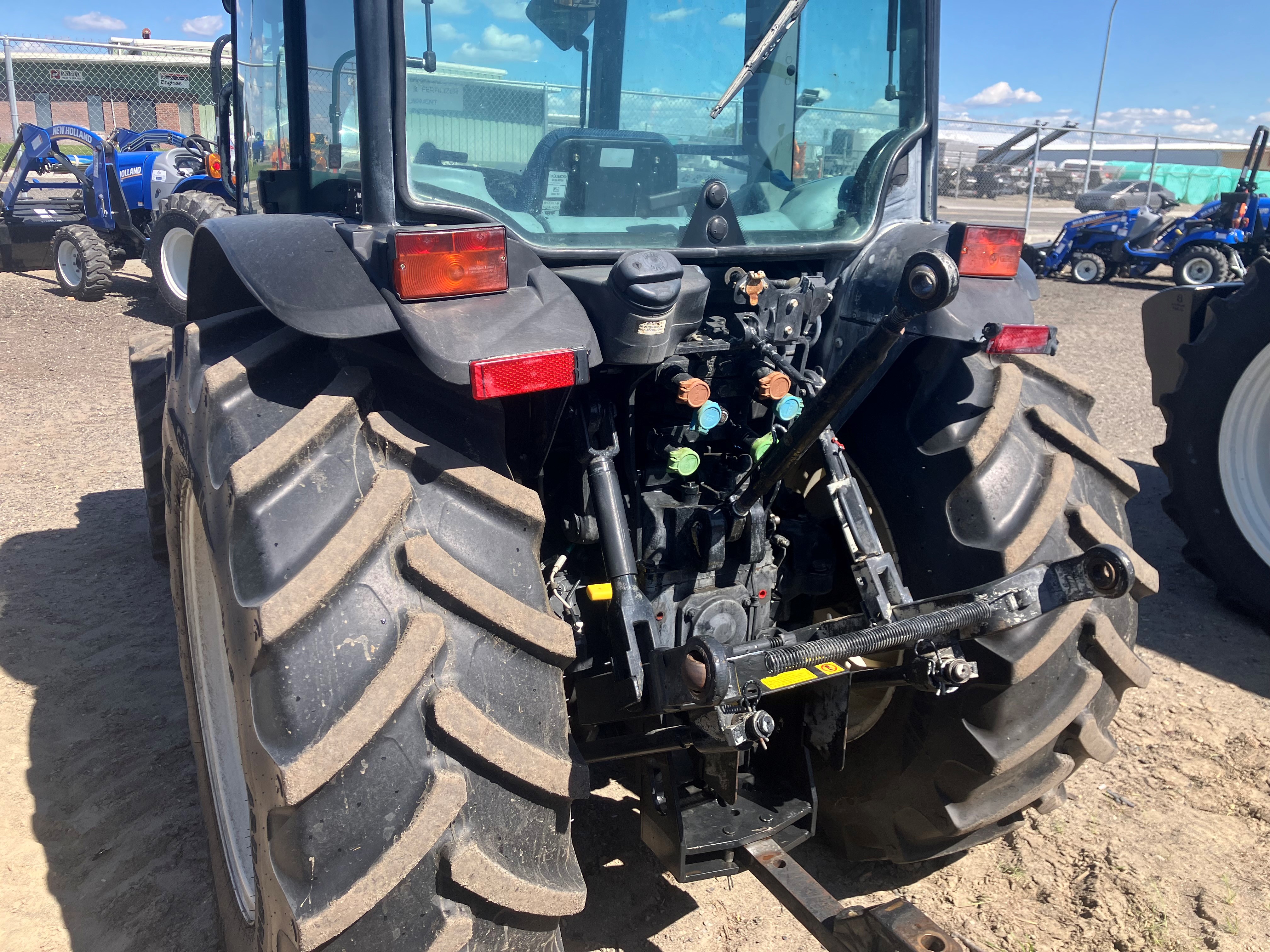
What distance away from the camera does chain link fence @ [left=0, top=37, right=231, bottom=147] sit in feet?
Result: 40.7

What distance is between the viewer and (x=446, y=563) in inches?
59.1

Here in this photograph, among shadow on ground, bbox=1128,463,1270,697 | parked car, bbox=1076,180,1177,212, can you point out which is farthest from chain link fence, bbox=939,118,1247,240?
shadow on ground, bbox=1128,463,1270,697

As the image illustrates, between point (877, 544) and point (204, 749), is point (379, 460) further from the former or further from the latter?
point (204, 749)

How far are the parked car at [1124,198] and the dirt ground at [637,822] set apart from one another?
55.9 ft

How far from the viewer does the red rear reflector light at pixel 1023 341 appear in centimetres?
203

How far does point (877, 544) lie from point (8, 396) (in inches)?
266

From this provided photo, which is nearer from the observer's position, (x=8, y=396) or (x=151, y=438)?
(x=151, y=438)

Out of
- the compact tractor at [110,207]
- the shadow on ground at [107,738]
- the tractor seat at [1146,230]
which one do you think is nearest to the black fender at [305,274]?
the shadow on ground at [107,738]

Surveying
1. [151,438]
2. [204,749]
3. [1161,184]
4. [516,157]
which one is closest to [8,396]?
[151,438]

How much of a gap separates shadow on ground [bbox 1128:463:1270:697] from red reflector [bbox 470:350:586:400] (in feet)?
10.5

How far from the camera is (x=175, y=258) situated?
29.0 ft

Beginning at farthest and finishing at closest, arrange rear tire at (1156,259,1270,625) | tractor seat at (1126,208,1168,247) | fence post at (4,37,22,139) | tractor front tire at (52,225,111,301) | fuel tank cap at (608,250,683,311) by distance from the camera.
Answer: tractor seat at (1126,208,1168,247) < fence post at (4,37,22,139) < tractor front tire at (52,225,111,301) < rear tire at (1156,259,1270,625) < fuel tank cap at (608,250,683,311)

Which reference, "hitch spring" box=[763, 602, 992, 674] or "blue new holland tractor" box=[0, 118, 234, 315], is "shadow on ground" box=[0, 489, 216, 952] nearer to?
"hitch spring" box=[763, 602, 992, 674]

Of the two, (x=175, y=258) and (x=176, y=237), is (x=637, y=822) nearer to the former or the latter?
(x=176, y=237)
